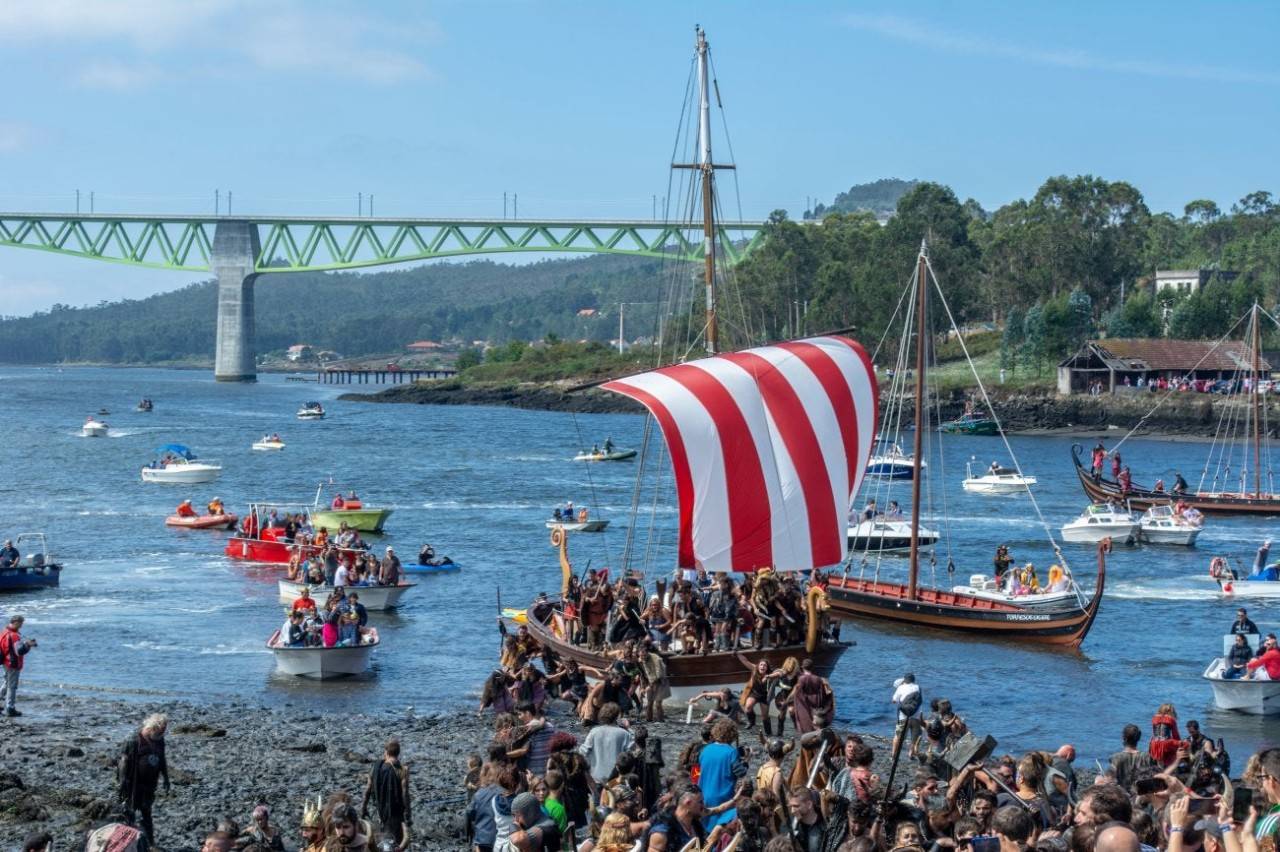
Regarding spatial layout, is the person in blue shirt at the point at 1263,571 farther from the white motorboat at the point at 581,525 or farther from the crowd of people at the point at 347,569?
the crowd of people at the point at 347,569

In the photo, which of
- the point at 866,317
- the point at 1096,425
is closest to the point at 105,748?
the point at 1096,425

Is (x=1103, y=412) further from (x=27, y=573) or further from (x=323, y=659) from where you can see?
(x=323, y=659)

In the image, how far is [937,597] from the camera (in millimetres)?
32969

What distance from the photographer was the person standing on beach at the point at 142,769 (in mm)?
14398

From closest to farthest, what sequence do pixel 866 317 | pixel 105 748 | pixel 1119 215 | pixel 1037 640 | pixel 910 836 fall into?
1. pixel 910 836
2. pixel 105 748
3. pixel 1037 640
4. pixel 866 317
5. pixel 1119 215

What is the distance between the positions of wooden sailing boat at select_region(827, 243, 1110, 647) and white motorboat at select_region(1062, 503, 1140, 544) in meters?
16.3

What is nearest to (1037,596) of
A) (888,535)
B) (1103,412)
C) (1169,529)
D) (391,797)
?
(888,535)

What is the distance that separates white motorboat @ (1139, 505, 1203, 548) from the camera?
48.5 m

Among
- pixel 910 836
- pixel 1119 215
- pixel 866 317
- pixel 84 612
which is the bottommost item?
pixel 84 612

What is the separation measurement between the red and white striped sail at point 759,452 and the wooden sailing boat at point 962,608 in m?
5.99

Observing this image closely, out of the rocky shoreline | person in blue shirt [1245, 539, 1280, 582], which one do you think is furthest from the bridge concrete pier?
person in blue shirt [1245, 539, 1280, 582]

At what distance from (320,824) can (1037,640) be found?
22.0 m

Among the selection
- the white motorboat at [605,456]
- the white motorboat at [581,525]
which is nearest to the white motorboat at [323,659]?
the white motorboat at [581,525]

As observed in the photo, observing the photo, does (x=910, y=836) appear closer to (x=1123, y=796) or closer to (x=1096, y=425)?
(x=1123, y=796)
